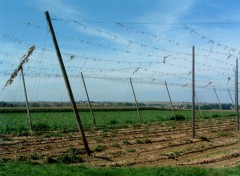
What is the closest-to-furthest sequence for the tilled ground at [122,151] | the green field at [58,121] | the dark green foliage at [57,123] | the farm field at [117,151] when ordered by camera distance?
the farm field at [117,151], the tilled ground at [122,151], the dark green foliage at [57,123], the green field at [58,121]

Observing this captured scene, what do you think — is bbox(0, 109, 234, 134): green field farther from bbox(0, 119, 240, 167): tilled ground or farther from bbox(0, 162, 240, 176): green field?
bbox(0, 162, 240, 176): green field

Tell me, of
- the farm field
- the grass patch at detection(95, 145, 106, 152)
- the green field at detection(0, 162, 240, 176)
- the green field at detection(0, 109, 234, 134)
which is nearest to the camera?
the green field at detection(0, 162, 240, 176)

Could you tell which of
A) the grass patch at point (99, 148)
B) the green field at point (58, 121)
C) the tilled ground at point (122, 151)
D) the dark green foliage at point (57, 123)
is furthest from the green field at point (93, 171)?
the green field at point (58, 121)

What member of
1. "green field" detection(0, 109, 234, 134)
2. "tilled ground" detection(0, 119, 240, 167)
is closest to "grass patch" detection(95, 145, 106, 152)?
"tilled ground" detection(0, 119, 240, 167)

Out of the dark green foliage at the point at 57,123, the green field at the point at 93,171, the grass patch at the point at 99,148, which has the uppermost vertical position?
the dark green foliage at the point at 57,123

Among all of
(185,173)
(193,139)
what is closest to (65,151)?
(185,173)

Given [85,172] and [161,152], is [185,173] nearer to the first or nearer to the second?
[85,172]

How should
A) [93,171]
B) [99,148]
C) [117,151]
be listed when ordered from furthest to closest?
[99,148]
[117,151]
[93,171]

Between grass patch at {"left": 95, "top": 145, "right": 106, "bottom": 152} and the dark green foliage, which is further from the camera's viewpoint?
the dark green foliage

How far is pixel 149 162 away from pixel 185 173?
3261 millimetres

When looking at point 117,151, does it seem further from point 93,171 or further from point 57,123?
point 57,123

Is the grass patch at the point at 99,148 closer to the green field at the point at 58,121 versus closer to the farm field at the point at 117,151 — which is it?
the farm field at the point at 117,151

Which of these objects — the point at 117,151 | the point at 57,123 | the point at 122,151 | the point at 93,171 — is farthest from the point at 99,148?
the point at 57,123

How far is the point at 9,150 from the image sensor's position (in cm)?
1750
